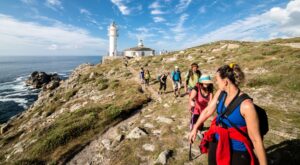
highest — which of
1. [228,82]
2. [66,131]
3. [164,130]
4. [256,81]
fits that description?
[228,82]

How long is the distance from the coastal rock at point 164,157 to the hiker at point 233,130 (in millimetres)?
3185

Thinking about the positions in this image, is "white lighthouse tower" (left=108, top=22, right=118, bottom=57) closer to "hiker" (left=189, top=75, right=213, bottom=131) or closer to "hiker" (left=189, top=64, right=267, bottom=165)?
"hiker" (left=189, top=75, right=213, bottom=131)

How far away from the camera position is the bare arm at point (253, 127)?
231 cm

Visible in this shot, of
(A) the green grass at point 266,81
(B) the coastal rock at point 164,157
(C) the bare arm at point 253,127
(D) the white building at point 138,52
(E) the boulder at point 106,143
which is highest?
(D) the white building at point 138,52

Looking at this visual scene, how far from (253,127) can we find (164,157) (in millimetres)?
4247

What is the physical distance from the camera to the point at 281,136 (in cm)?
685

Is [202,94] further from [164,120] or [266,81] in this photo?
[266,81]

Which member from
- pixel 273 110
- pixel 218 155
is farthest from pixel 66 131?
pixel 273 110

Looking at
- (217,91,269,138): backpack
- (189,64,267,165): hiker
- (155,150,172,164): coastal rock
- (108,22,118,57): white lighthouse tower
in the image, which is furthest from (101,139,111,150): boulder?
(108,22,118,57): white lighthouse tower

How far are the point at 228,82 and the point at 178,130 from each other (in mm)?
5788

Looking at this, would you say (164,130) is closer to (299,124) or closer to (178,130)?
(178,130)

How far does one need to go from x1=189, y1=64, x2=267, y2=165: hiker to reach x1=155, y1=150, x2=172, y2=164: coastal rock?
3.18 metres

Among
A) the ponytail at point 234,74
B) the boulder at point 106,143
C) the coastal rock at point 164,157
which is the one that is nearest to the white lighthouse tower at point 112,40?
the boulder at point 106,143

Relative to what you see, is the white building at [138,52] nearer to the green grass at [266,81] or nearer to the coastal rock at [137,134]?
the green grass at [266,81]
